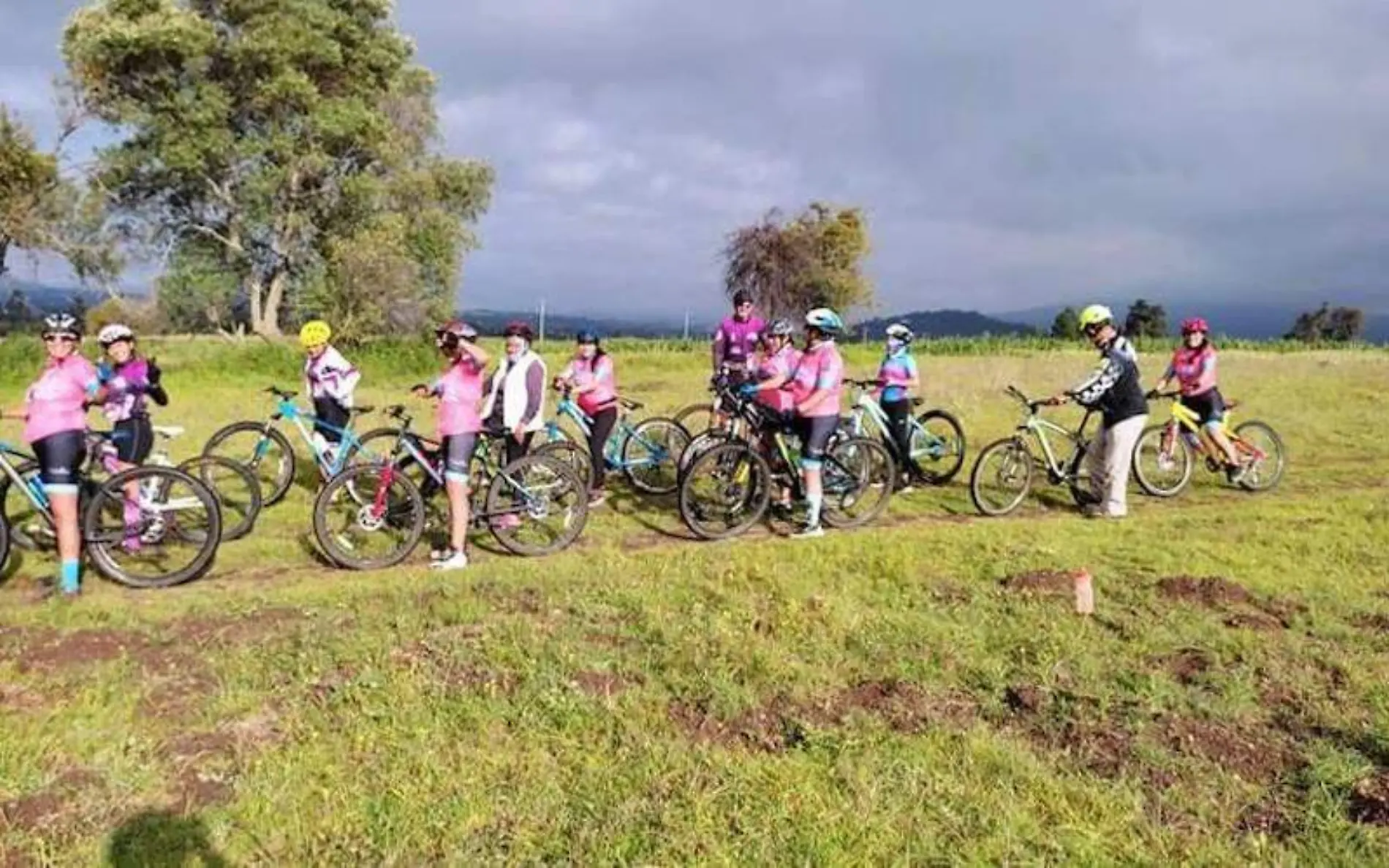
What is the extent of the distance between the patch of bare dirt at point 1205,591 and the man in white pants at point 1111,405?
2.60 meters

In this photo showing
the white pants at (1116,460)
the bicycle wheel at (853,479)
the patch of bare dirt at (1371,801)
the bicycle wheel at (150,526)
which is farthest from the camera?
the white pants at (1116,460)

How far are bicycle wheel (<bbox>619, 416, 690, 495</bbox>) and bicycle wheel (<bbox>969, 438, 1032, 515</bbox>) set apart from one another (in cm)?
287

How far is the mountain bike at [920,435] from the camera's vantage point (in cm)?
983

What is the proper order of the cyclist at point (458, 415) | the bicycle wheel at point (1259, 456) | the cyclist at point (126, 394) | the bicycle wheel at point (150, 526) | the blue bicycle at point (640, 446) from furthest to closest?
the bicycle wheel at point (1259, 456) < the blue bicycle at point (640, 446) < the cyclist at point (126, 394) < the cyclist at point (458, 415) < the bicycle wheel at point (150, 526)

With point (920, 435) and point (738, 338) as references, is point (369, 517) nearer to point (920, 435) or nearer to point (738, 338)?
point (738, 338)

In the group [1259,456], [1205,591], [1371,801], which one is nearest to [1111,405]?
[1259,456]

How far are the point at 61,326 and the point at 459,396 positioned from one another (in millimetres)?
2502

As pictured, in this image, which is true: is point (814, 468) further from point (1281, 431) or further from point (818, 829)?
point (1281, 431)

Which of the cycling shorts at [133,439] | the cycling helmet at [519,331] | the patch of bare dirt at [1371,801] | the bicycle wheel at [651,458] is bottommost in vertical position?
the patch of bare dirt at [1371,801]

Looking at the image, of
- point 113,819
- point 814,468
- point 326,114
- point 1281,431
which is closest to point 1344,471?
point 1281,431

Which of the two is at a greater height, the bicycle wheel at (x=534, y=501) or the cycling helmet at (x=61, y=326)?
the cycling helmet at (x=61, y=326)

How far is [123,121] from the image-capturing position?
24.7 meters

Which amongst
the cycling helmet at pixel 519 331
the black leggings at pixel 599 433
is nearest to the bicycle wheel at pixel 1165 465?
the black leggings at pixel 599 433

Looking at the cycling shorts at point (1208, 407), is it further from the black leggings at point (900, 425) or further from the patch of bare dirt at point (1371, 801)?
the patch of bare dirt at point (1371, 801)
